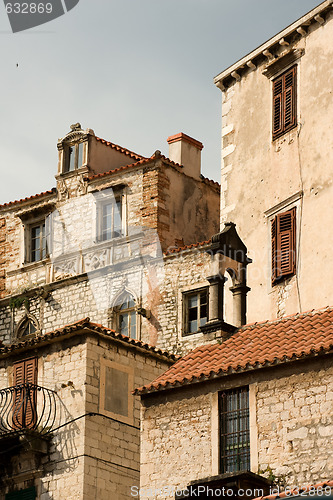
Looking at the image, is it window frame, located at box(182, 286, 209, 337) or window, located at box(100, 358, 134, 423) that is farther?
window frame, located at box(182, 286, 209, 337)

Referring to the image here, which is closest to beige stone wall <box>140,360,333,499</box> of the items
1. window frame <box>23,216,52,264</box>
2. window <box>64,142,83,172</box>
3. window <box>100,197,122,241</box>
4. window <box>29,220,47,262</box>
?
window <box>100,197,122,241</box>

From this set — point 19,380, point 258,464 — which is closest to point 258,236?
point 19,380

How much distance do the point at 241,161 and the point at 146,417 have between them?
34.8ft

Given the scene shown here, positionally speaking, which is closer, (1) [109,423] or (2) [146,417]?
(2) [146,417]

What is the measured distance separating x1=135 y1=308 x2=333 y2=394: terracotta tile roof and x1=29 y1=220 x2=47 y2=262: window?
1437cm

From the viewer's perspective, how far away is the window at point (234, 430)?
62.8 ft

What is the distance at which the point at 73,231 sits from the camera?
35.4m

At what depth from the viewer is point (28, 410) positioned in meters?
24.2

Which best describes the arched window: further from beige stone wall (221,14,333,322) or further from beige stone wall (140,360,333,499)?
beige stone wall (140,360,333,499)

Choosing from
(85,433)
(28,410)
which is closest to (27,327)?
(28,410)

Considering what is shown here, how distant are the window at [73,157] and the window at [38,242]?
1.99 meters

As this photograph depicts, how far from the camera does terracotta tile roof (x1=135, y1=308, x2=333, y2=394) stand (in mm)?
19344

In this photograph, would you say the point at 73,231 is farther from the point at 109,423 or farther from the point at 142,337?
the point at 109,423

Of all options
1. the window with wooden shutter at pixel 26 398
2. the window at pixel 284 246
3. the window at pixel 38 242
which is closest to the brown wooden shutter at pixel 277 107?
the window at pixel 284 246
